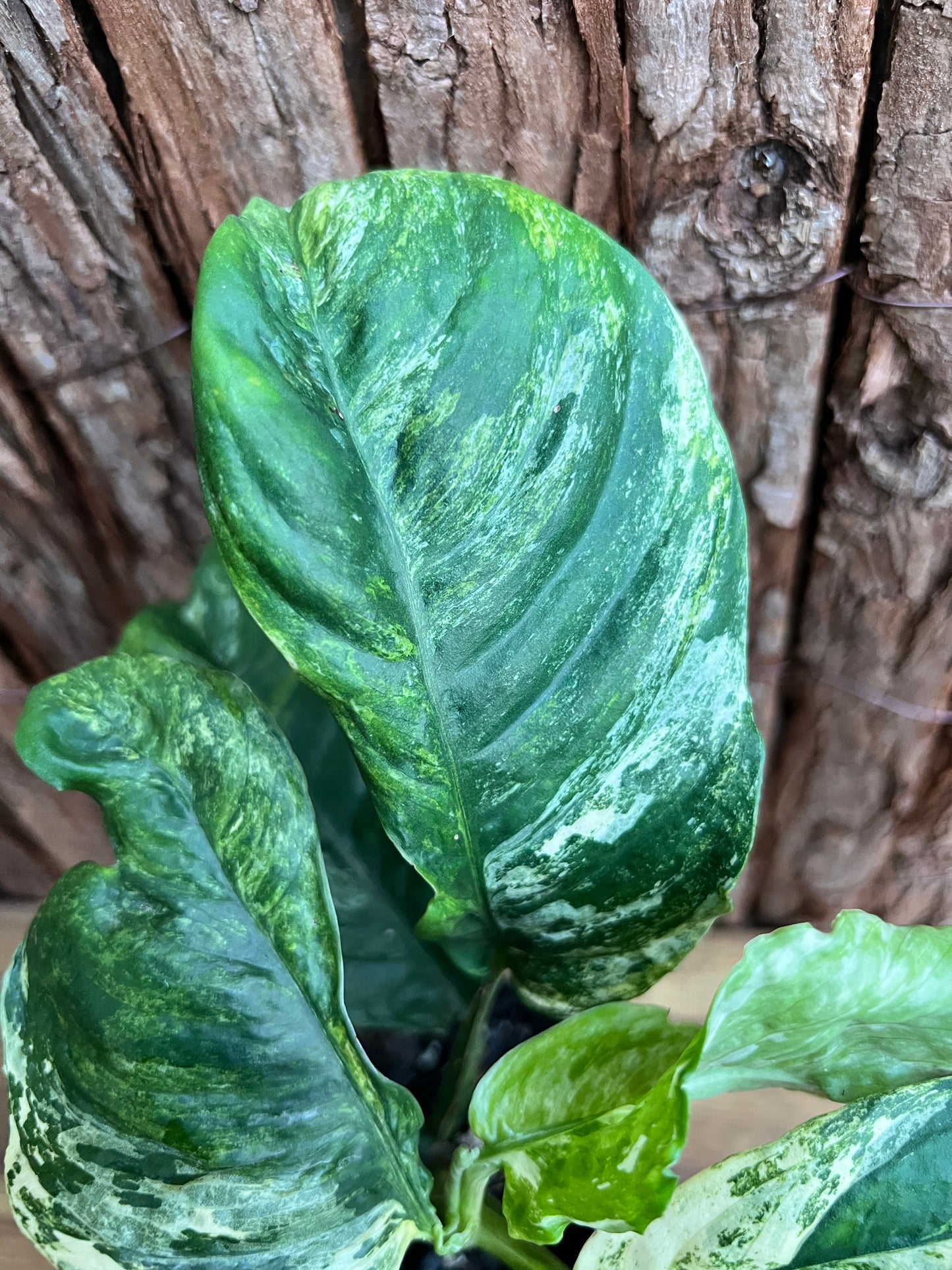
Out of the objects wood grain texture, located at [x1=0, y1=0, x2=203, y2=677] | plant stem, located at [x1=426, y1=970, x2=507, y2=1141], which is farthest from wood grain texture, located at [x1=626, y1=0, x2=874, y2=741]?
plant stem, located at [x1=426, y1=970, x2=507, y2=1141]

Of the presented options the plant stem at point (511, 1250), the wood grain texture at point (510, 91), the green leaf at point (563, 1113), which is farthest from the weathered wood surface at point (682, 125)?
the plant stem at point (511, 1250)

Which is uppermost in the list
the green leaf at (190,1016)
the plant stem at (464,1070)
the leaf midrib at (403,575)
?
the leaf midrib at (403,575)

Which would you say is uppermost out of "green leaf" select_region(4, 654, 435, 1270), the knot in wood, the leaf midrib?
the knot in wood

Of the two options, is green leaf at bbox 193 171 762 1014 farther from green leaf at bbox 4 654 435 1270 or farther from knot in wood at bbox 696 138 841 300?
knot in wood at bbox 696 138 841 300

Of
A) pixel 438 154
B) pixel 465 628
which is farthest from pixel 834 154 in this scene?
pixel 465 628

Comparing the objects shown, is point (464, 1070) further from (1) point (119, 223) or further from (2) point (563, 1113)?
(1) point (119, 223)

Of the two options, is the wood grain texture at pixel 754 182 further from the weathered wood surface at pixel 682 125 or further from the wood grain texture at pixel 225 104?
the wood grain texture at pixel 225 104
